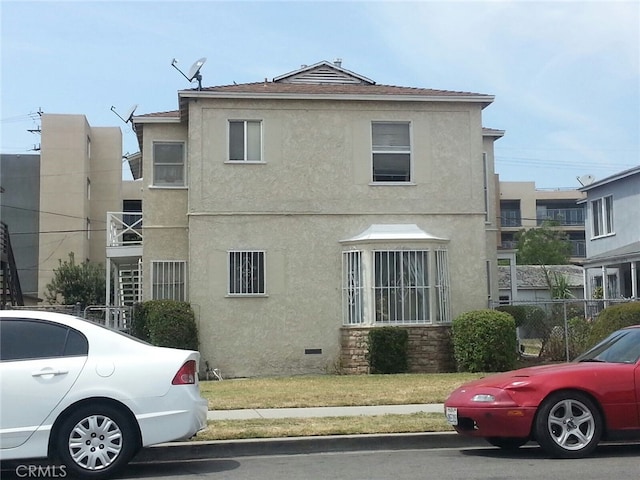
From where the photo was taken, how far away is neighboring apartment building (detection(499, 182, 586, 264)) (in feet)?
241

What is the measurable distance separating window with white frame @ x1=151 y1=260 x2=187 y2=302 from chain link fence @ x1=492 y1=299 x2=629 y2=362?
7849 mm

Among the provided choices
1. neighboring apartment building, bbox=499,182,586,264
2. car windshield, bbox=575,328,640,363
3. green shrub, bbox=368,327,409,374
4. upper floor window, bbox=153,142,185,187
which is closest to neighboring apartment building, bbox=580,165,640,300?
green shrub, bbox=368,327,409,374

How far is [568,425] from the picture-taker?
8883 mm

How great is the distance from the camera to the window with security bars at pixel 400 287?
19.7 m

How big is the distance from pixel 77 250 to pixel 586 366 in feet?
154

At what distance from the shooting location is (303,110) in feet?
67.1

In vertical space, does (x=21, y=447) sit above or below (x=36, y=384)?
below

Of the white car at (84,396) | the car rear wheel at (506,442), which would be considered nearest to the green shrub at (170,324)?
the car rear wheel at (506,442)

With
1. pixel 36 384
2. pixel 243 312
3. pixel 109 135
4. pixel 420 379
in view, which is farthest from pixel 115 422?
pixel 109 135

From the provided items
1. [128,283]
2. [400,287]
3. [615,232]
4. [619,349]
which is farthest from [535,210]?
[619,349]

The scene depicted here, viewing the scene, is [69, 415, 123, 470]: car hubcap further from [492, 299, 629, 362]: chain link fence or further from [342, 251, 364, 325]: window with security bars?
[492, 299, 629, 362]: chain link fence

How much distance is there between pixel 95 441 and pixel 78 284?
41.7 meters

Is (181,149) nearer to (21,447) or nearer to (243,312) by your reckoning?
(243,312)

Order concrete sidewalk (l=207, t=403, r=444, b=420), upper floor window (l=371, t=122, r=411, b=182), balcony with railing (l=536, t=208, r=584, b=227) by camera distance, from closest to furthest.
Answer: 1. concrete sidewalk (l=207, t=403, r=444, b=420)
2. upper floor window (l=371, t=122, r=411, b=182)
3. balcony with railing (l=536, t=208, r=584, b=227)
